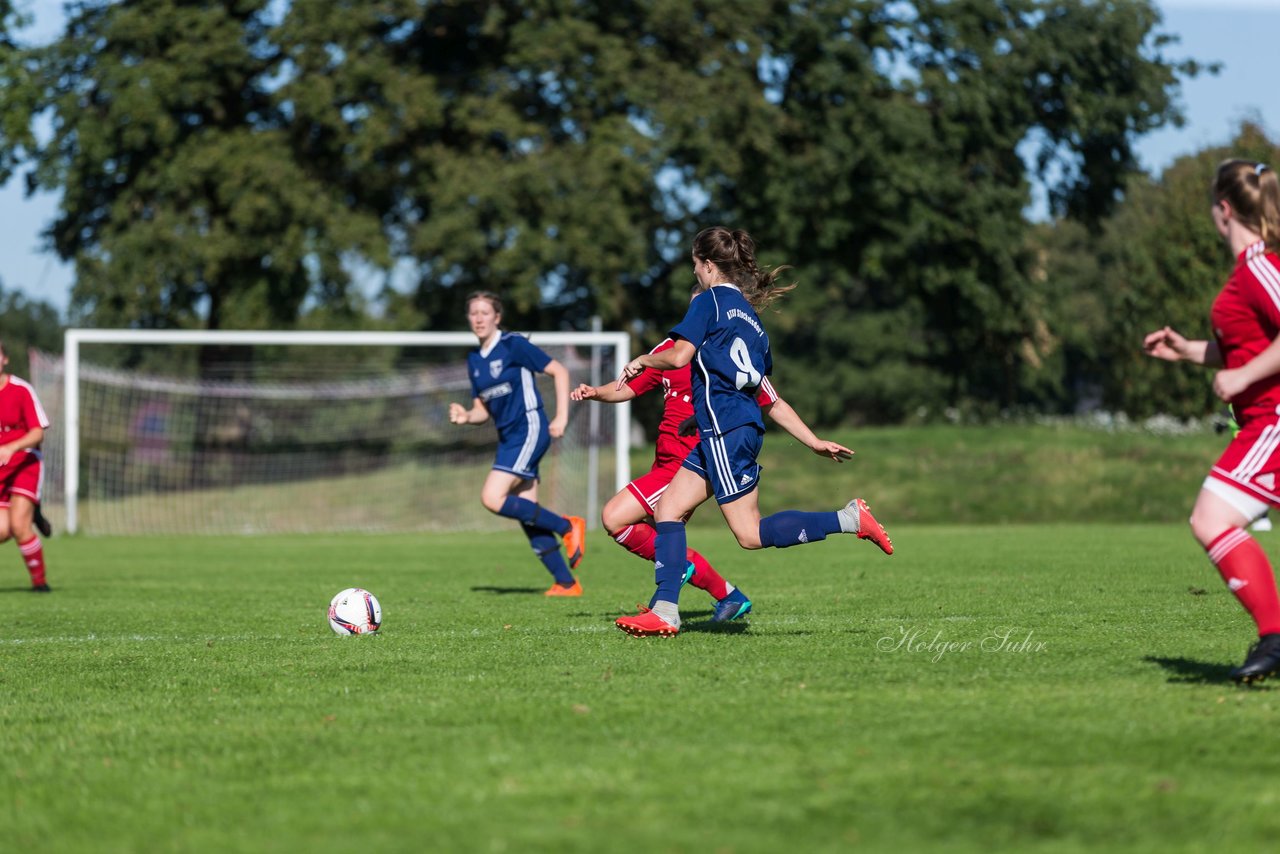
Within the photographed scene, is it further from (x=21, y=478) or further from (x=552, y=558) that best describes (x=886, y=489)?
(x=21, y=478)

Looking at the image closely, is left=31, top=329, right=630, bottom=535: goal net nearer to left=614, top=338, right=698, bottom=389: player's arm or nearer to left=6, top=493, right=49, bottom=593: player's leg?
left=6, top=493, right=49, bottom=593: player's leg

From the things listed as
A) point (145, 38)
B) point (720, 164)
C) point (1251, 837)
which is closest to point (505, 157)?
point (720, 164)

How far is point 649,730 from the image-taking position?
4793 mm

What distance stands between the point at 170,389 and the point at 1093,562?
17.3 meters

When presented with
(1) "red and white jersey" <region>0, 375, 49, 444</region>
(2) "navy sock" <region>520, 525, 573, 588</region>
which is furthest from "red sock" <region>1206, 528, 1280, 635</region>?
(1) "red and white jersey" <region>0, 375, 49, 444</region>

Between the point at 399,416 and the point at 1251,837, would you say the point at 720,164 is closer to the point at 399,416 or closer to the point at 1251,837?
the point at 399,416

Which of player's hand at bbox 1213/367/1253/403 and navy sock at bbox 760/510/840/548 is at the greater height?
player's hand at bbox 1213/367/1253/403

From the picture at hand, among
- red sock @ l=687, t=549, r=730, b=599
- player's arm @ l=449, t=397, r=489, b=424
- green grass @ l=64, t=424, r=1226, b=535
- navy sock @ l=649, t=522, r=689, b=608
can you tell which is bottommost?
green grass @ l=64, t=424, r=1226, b=535

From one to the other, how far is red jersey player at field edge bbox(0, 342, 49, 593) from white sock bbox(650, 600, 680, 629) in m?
6.23

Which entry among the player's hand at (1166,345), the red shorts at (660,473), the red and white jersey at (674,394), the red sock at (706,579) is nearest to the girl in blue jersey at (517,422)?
the red and white jersey at (674,394)

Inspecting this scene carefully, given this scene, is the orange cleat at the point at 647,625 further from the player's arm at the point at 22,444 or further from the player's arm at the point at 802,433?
the player's arm at the point at 22,444

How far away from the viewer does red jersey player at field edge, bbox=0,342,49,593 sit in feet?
37.9

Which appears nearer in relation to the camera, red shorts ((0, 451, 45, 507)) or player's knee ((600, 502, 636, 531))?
player's knee ((600, 502, 636, 531))

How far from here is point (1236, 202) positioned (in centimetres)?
556
